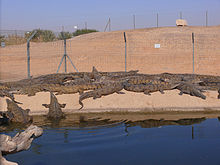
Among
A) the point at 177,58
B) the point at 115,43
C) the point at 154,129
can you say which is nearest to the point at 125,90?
the point at 154,129

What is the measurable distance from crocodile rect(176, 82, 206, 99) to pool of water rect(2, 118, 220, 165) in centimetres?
211

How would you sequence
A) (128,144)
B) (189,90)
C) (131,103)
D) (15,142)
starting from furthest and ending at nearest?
(189,90)
(131,103)
(128,144)
(15,142)

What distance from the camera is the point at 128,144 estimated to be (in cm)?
791

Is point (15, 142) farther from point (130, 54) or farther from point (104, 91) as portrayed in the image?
point (130, 54)

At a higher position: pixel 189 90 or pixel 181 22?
pixel 181 22

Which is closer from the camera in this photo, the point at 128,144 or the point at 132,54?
the point at 128,144

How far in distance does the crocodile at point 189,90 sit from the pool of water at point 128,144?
6.91 ft

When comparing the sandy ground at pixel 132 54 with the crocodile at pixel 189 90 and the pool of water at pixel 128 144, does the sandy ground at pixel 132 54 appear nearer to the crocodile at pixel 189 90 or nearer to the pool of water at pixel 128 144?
the crocodile at pixel 189 90

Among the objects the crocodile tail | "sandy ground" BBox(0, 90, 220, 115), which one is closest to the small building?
"sandy ground" BBox(0, 90, 220, 115)

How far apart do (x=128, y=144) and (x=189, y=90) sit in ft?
17.6

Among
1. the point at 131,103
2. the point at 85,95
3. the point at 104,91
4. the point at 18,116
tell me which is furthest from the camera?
the point at 104,91

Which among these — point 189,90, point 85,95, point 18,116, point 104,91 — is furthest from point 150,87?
point 18,116

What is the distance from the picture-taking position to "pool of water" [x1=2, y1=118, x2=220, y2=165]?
696 centimetres

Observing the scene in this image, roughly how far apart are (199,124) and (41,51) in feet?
70.5
